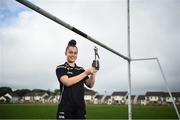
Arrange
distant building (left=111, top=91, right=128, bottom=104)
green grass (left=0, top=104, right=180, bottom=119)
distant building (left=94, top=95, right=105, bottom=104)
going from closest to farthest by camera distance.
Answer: green grass (left=0, top=104, right=180, bottom=119) → distant building (left=94, top=95, right=105, bottom=104) → distant building (left=111, top=91, right=128, bottom=104)

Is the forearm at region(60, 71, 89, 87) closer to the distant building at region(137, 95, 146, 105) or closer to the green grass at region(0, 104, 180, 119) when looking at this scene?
the green grass at region(0, 104, 180, 119)

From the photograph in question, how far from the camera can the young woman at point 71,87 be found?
263 centimetres

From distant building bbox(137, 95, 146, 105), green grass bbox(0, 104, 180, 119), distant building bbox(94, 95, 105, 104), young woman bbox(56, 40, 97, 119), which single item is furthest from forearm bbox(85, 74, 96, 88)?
distant building bbox(94, 95, 105, 104)

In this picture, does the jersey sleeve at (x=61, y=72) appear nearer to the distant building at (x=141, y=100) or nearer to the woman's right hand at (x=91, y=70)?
the woman's right hand at (x=91, y=70)

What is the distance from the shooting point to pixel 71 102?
2643 mm

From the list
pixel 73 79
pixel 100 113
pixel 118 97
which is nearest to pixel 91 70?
pixel 73 79

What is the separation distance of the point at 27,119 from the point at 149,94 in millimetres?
49947

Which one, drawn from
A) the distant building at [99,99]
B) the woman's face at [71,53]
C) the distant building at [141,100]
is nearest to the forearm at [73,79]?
the woman's face at [71,53]

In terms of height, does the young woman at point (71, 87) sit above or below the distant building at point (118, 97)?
below

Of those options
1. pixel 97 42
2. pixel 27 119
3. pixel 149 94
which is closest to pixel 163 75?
pixel 97 42

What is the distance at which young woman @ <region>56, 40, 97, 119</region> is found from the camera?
2.63m

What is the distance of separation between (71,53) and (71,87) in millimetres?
275

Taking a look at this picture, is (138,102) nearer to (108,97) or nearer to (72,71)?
(108,97)

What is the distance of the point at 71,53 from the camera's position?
→ 8.79 ft
